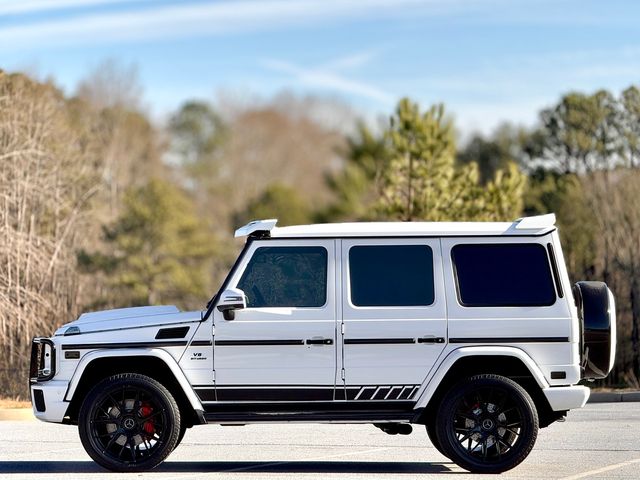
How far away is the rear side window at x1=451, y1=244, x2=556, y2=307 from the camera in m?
10.8

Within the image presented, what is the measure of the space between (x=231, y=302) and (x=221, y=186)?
90.3 m

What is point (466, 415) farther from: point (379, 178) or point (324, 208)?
point (324, 208)

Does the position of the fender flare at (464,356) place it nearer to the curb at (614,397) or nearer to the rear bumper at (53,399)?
the rear bumper at (53,399)

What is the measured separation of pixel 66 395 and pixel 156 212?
5250 centimetres

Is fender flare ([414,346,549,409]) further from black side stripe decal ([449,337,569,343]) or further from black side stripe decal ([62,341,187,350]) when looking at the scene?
black side stripe decal ([62,341,187,350])

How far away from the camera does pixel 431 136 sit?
3622 centimetres

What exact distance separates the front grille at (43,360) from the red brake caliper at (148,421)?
0.83m

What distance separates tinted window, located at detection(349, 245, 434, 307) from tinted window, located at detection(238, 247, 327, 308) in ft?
0.96

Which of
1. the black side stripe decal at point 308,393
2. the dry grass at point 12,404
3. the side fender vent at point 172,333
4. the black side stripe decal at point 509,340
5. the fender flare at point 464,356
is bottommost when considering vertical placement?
the dry grass at point 12,404

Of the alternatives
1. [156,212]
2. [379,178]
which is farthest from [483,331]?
[156,212]

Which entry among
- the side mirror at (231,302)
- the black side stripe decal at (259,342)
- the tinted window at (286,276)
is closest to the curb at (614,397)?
the tinted window at (286,276)

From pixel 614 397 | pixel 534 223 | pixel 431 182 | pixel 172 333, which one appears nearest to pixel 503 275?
pixel 534 223

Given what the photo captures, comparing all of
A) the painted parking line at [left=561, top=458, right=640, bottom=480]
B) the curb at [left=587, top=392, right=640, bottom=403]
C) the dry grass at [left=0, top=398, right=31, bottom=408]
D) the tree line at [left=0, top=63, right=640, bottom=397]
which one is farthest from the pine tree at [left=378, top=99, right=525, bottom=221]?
the painted parking line at [left=561, top=458, right=640, bottom=480]

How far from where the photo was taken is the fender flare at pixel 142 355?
1070 cm
